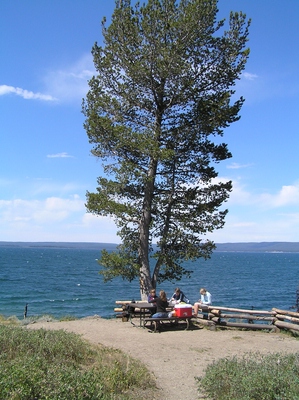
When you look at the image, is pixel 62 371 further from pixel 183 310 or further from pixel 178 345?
pixel 183 310

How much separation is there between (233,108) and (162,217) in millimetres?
5557

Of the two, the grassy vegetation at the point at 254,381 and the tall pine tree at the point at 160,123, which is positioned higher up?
the tall pine tree at the point at 160,123

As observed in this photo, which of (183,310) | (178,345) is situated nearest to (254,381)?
(178,345)

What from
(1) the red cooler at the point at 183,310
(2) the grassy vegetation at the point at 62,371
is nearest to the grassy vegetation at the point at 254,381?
(2) the grassy vegetation at the point at 62,371

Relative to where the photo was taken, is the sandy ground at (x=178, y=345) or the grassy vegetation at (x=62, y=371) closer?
the grassy vegetation at (x=62, y=371)

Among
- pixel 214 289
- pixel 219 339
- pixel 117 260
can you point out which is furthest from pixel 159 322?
pixel 214 289

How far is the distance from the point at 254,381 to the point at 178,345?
5290 mm

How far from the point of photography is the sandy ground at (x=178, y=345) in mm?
8383

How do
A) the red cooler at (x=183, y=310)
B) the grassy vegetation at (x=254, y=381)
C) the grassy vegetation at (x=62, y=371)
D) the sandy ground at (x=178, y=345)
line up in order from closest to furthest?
the grassy vegetation at (x=62, y=371) → the grassy vegetation at (x=254, y=381) → the sandy ground at (x=178, y=345) → the red cooler at (x=183, y=310)

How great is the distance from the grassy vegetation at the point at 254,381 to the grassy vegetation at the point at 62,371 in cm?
125

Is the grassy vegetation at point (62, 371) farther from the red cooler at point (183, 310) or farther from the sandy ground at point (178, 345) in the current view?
the red cooler at point (183, 310)

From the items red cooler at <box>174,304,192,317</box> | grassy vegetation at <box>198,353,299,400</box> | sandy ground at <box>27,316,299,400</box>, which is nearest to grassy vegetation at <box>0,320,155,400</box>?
sandy ground at <box>27,316,299,400</box>

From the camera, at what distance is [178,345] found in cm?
1154

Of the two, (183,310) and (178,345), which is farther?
(183,310)
